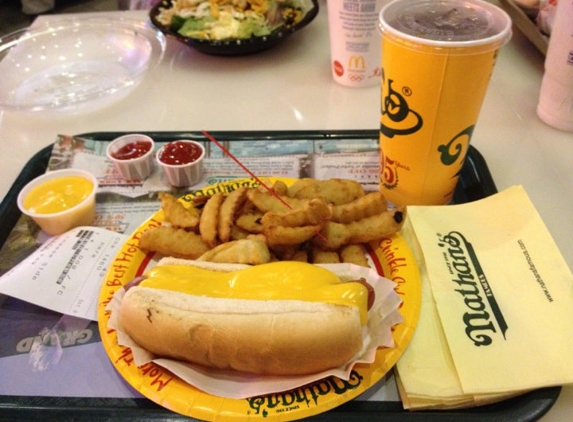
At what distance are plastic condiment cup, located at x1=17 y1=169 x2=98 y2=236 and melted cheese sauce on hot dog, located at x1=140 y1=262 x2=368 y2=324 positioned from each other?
45 centimetres

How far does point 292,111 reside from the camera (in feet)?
6.40

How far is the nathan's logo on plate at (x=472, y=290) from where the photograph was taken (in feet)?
3.47

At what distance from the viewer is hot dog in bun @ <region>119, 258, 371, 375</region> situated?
963mm

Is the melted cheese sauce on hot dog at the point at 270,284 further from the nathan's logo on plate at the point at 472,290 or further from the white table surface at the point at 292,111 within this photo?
the white table surface at the point at 292,111

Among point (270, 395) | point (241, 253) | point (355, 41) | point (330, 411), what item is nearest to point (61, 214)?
point (241, 253)

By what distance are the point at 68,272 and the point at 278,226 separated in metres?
0.58

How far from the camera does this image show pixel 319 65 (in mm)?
2242

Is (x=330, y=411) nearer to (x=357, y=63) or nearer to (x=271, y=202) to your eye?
(x=271, y=202)

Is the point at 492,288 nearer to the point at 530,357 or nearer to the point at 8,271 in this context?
the point at 530,357

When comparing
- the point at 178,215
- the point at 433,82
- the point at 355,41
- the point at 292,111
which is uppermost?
the point at 433,82

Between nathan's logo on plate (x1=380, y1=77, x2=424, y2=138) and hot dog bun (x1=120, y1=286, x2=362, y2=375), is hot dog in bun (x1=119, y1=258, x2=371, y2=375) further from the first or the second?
nathan's logo on plate (x1=380, y1=77, x2=424, y2=138)

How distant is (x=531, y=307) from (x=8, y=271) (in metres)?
1.31

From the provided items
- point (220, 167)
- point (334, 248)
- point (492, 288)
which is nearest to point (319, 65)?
point (220, 167)

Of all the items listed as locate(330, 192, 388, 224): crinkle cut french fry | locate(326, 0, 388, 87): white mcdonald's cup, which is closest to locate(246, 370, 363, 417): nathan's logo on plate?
locate(330, 192, 388, 224): crinkle cut french fry
